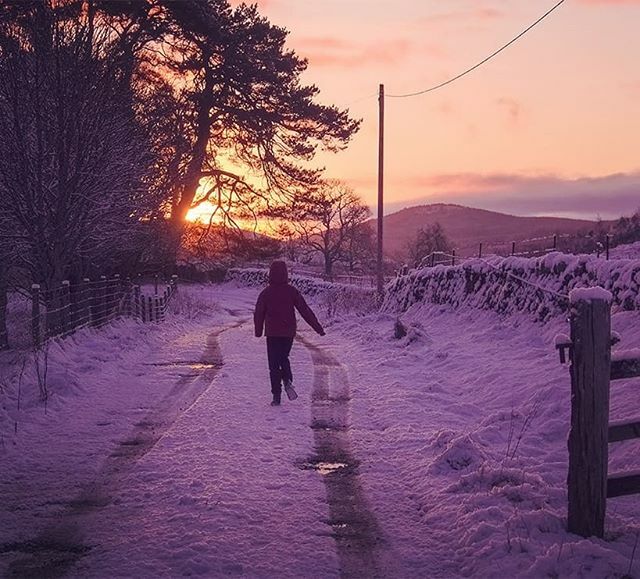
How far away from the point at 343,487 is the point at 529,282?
695cm

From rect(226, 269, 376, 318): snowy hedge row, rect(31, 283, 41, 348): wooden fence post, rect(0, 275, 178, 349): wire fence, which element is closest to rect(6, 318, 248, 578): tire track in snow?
rect(31, 283, 41, 348): wooden fence post

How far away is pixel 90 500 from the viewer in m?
5.02

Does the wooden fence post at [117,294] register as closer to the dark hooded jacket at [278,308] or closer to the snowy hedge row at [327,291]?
the snowy hedge row at [327,291]

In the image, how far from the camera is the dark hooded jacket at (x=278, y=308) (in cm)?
902

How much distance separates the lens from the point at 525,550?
160 inches

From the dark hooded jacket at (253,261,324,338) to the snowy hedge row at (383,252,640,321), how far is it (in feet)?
11.4

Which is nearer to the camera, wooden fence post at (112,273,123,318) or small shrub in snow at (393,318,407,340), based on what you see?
small shrub in snow at (393,318,407,340)

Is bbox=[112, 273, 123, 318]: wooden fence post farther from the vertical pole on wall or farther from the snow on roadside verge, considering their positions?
the snow on roadside verge

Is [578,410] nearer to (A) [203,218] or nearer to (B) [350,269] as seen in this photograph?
(A) [203,218]

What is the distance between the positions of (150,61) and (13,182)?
10.0 m

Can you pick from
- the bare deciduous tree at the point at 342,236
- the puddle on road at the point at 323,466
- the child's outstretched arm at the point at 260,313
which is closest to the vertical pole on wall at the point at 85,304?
the child's outstretched arm at the point at 260,313

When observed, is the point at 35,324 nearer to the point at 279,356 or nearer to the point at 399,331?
the point at 279,356

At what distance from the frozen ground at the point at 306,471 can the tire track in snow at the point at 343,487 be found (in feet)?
0.07

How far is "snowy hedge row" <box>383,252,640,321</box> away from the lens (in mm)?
9945
